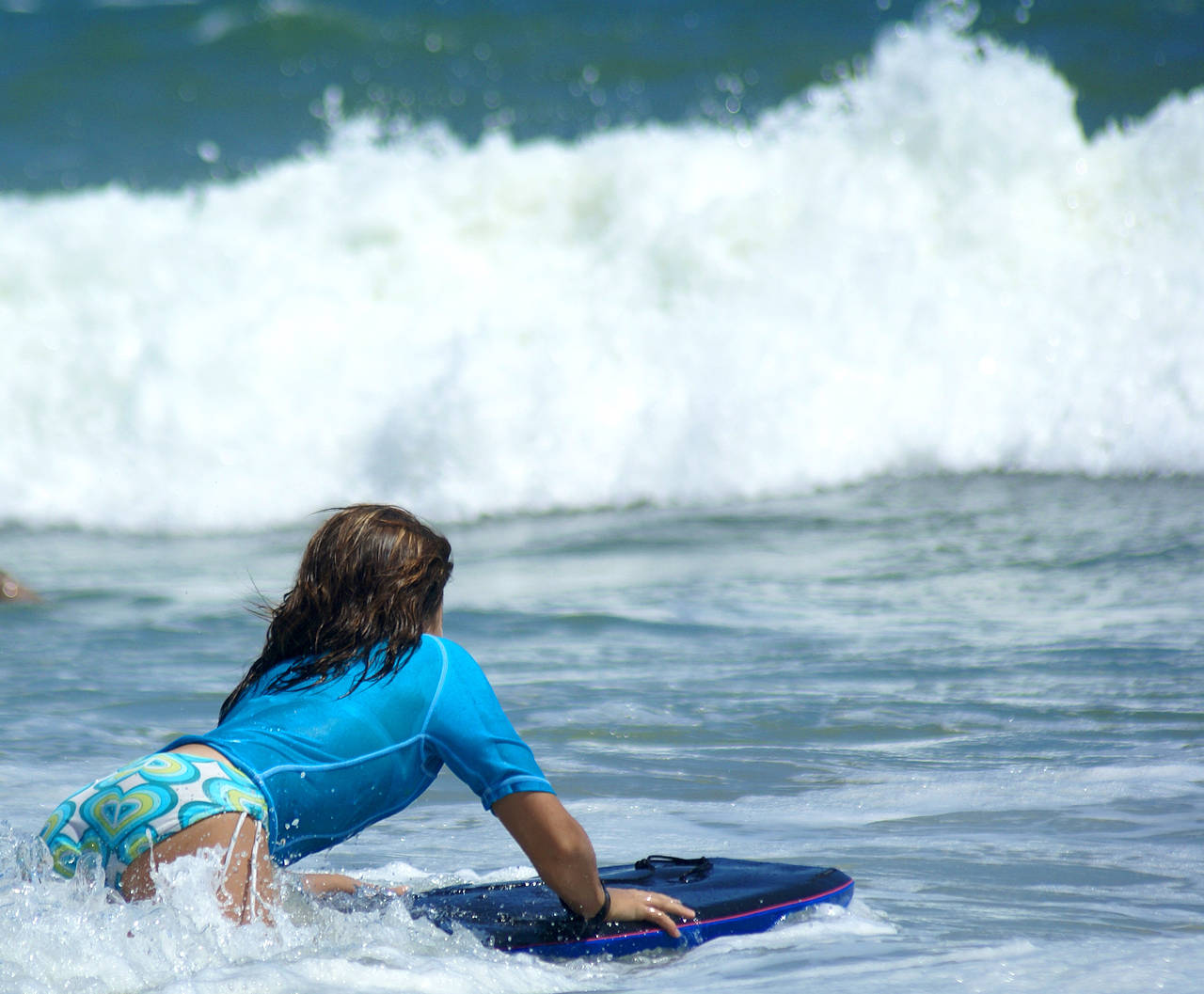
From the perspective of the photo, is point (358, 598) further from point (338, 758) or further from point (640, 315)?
point (640, 315)

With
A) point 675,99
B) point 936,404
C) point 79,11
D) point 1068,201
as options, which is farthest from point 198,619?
point 79,11

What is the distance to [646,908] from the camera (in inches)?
113

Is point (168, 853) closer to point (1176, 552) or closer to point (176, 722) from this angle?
point (176, 722)

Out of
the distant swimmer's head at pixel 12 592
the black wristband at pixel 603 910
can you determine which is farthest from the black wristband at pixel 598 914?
the distant swimmer's head at pixel 12 592

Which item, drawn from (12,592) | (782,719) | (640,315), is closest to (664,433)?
(640,315)

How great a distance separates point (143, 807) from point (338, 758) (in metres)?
0.33

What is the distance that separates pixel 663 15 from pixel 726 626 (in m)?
9.45

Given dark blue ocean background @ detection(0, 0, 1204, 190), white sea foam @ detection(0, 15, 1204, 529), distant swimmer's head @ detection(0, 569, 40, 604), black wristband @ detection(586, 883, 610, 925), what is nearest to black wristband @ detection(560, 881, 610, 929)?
black wristband @ detection(586, 883, 610, 925)

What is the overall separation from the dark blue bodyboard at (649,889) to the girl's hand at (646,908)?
0.03m

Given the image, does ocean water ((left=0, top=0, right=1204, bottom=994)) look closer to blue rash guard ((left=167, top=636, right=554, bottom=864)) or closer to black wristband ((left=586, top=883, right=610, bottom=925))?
black wristband ((left=586, top=883, right=610, bottom=925))

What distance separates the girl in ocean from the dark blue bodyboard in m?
0.07

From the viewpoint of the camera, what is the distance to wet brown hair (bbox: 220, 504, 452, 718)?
9.17 feet

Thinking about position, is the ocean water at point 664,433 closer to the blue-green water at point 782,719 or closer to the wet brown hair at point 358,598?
the blue-green water at point 782,719

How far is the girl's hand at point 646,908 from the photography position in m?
2.85
